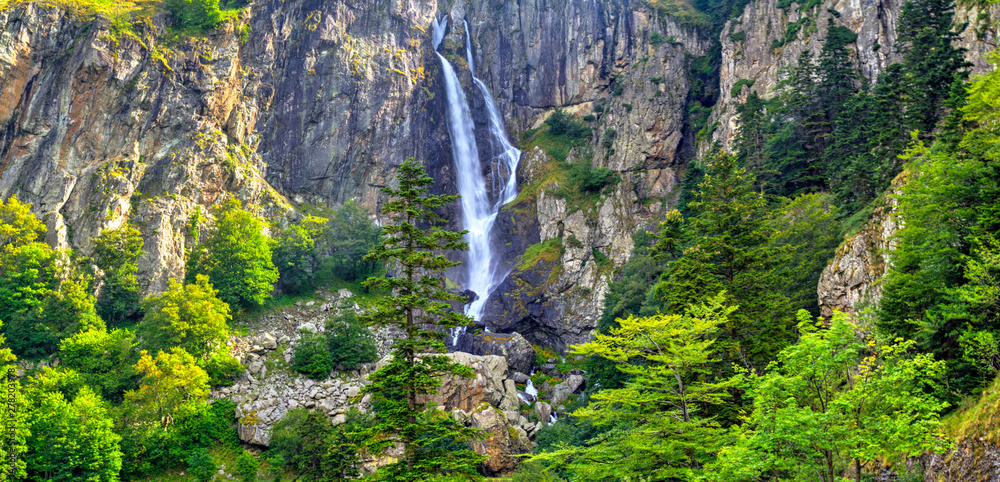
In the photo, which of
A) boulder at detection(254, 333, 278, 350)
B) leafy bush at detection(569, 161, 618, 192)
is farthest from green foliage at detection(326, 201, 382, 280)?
leafy bush at detection(569, 161, 618, 192)

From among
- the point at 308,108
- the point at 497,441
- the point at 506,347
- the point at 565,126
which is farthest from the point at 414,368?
the point at 565,126

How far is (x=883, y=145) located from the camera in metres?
29.4

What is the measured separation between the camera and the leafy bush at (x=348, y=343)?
139 feet

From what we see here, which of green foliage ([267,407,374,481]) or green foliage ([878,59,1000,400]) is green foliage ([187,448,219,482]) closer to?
green foliage ([267,407,374,481])

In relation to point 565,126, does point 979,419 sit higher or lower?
lower

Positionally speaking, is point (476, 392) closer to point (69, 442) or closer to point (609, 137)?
point (69, 442)

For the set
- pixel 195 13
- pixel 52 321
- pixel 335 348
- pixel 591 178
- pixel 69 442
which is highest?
pixel 195 13

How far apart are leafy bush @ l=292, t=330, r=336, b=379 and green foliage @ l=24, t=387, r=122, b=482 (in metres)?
12.4

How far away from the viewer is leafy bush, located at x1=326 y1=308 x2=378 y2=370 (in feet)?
139

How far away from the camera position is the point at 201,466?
103 ft

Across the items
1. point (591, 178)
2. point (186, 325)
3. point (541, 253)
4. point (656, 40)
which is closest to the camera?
point (186, 325)

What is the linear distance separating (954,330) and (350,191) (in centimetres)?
5861

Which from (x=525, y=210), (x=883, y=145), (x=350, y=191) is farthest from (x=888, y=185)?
(x=350, y=191)

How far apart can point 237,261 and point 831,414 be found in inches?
1915
